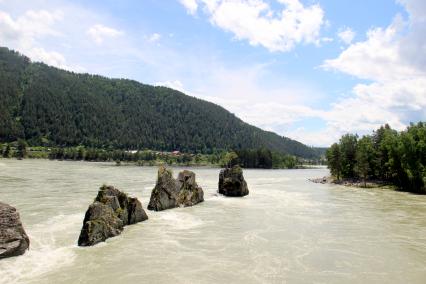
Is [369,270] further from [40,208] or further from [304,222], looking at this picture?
[40,208]

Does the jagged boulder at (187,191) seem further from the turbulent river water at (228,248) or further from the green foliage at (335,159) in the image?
the green foliage at (335,159)

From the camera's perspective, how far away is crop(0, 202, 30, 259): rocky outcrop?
2773 cm

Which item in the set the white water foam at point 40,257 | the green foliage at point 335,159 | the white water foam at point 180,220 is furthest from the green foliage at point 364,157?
the white water foam at point 40,257

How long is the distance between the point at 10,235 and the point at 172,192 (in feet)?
93.2

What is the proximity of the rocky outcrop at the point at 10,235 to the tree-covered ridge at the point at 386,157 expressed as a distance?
83136 mm

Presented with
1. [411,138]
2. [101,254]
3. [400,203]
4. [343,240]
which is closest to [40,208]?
[101,254]

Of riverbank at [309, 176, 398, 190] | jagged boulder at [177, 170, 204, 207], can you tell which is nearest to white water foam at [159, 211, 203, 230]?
jagged boulder at [177, 170, 204, 207]

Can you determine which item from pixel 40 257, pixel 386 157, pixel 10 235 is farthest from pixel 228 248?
pixel 386 157

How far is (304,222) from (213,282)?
24885 mm

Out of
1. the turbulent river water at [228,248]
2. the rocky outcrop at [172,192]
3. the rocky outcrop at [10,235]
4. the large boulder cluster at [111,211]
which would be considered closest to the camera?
the turbulent river water at [228,248]

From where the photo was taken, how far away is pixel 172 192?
181 feet

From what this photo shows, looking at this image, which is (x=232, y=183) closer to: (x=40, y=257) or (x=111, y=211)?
(x=111, y=211)

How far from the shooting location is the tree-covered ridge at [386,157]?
8925 cm

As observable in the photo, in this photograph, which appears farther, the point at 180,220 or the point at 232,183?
the point at 232,183
